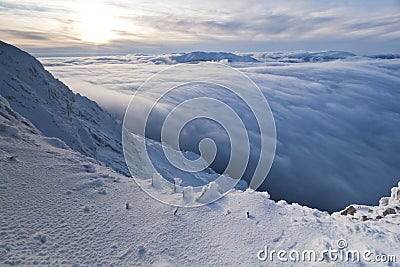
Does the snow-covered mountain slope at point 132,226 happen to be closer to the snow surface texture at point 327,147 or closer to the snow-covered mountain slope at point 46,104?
the snow-covered mountain slope at point 46,104

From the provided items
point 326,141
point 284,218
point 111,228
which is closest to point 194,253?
point 111,228

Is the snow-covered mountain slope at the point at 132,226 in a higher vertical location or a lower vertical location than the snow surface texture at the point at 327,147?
higher

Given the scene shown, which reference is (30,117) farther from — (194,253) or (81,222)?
(194,253)

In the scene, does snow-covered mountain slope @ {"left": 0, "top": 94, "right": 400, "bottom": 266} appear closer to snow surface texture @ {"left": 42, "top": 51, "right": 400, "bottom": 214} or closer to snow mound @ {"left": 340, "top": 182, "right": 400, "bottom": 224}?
snow mound @ {"left": 340, "top": 182, "right": 400, "bottom": 224}

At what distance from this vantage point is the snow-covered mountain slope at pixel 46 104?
1503 centimetres

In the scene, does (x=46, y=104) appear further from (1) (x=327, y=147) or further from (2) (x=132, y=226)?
(1) (x=327, y=147)

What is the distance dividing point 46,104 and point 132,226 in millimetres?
14961

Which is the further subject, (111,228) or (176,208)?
(176,208)

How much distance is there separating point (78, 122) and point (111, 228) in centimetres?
1642

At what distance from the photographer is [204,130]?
91312mm

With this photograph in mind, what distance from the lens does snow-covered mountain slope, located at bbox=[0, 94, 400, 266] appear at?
447cm

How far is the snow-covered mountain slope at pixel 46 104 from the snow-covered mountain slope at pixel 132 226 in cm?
824

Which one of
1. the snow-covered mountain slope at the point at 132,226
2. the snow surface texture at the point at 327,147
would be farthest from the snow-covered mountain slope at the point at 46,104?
the snow surface texture at the point at 327,147

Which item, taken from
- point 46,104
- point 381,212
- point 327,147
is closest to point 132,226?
point 381,212
